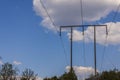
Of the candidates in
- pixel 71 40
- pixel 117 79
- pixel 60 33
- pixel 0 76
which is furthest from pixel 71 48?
pixel 117 79

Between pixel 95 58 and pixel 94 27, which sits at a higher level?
pixel 94 27

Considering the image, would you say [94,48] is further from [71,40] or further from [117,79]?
[117,79]

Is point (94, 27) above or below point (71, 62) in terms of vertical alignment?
above

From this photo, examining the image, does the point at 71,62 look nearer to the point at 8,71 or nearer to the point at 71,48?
the point at 71,48

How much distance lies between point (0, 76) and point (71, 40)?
67.9m

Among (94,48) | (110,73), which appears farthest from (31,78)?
(94,48)

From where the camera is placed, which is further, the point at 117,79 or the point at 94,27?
the point at 117,79

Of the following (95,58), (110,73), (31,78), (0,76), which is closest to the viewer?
(95,58)

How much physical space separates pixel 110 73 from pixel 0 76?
44794 millimetres

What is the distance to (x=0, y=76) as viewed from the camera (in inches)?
5256

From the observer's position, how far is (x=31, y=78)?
144125 mm

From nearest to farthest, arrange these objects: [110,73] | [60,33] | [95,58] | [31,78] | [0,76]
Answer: [60,33], [95,58], [0,76], [31,78], [110,73]

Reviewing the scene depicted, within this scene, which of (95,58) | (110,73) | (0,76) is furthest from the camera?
(110,73)

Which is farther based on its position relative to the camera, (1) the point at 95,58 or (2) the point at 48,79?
(2) the point at 48,79
